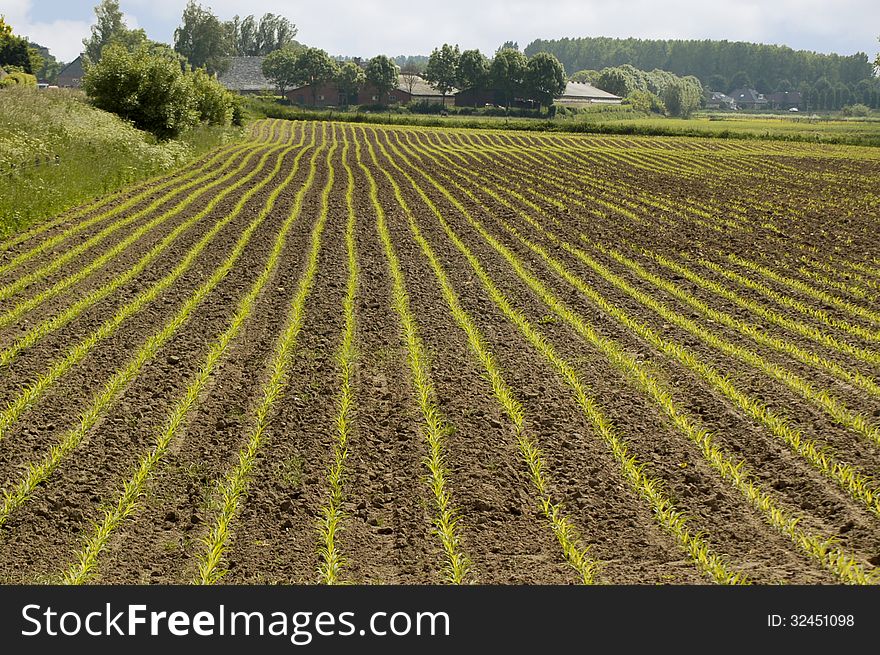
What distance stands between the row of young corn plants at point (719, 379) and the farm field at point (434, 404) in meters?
0.04

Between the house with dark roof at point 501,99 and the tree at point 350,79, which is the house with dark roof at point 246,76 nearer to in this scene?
the tree at point 350,79

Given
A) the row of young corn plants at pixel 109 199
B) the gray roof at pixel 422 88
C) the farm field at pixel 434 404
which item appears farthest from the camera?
the gray roof at pixel 422 88

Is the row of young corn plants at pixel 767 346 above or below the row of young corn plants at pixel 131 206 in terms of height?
below

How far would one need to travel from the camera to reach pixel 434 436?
7.76 m

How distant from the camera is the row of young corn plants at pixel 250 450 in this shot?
18.6 ft

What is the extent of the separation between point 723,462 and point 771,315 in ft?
19.0

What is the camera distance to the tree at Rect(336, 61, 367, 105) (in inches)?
4223

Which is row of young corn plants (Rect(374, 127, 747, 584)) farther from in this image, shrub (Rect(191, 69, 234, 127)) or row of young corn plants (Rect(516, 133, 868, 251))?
Result: shrub (Rect(191, 69, 234, 127))

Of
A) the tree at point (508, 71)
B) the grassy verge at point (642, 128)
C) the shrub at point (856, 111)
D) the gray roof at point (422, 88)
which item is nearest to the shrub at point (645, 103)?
the tree at point (508, 71)

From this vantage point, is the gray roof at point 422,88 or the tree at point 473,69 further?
the gray roof at point 422,88

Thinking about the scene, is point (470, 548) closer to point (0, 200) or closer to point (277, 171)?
point (0, 200)

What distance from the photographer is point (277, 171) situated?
30.3 meters

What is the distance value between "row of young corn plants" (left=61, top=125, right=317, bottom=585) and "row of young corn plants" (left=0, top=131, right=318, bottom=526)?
0.71m

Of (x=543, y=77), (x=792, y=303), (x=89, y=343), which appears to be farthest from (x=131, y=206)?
(x=543, y=77)
